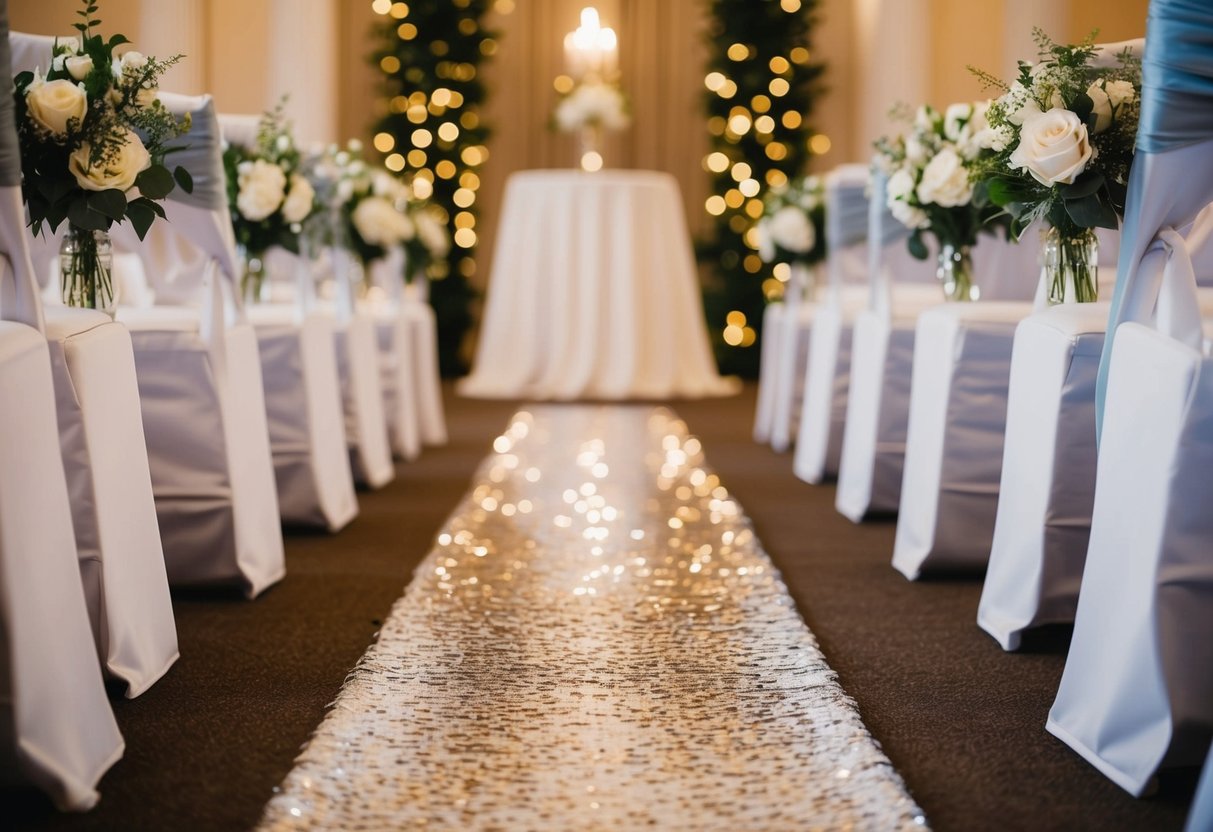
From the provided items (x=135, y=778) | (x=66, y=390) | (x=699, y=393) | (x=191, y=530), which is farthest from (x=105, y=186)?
(x=699, y=393)

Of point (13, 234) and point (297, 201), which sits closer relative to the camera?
point (13, 234)

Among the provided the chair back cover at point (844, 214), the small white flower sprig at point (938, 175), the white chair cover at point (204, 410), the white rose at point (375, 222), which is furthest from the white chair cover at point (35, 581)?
the chair back cover at point (844, 214)

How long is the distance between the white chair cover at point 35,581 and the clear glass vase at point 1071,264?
5.66 ft

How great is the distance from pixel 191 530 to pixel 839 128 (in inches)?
281

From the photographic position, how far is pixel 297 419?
10.2 ft

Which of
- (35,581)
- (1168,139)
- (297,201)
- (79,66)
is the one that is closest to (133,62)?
(79,66)

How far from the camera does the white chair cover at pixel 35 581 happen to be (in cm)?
138

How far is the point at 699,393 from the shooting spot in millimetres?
6844

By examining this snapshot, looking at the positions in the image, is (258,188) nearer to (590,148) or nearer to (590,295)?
(590,295)

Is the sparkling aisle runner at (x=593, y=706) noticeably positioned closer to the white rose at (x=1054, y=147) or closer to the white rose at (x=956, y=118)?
the white rose at (x=1054, y=147)

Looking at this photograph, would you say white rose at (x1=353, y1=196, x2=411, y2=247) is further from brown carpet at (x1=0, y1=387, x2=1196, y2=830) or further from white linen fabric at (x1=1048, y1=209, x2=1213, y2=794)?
white linen fabric at (x1=1048, y1=209, x2=1213, y2=794)

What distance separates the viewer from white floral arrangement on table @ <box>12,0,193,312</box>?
1.90 m

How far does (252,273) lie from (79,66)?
1.52 m

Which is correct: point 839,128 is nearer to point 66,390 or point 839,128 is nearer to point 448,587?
point 448,587
